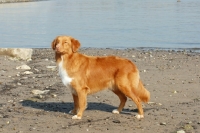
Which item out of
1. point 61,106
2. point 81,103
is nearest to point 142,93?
point 81,103

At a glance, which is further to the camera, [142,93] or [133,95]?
[142,93]

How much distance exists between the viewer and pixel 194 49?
21.2m

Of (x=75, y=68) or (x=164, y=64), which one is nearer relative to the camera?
(x=75, y=68)

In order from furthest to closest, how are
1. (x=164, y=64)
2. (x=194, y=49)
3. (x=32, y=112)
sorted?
1. (x=194, y=49)
2. (x=164, y=64)
3. (x=32, y=112)

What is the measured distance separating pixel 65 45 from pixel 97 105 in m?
1.70

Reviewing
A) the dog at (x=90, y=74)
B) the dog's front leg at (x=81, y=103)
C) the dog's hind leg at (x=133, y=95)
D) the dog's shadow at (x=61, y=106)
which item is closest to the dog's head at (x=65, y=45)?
the dog at (x=90, y=74)

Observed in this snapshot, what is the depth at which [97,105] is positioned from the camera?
9391 mm

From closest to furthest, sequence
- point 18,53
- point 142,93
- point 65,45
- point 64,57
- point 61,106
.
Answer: point 65,45, point 64,57, point 142,93, point 61,106, point 18,53

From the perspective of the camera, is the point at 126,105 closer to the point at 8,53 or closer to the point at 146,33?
the point at 8,53

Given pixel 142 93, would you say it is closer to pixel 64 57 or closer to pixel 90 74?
pixel 90 74

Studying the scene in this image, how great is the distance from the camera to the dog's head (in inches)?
320

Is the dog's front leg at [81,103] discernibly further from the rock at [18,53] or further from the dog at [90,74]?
the rock at [18,53]

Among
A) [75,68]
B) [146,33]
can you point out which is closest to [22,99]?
[75,68]

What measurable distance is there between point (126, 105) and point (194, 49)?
490 inches
